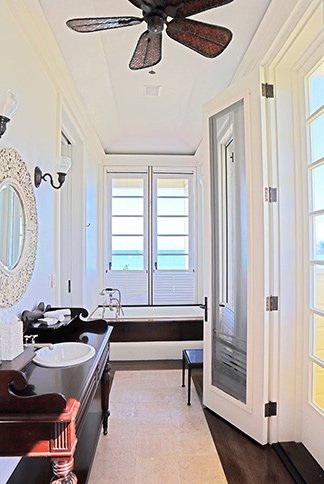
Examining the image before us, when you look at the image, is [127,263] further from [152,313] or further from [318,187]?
[318,187]

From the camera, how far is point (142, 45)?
6.82 feet

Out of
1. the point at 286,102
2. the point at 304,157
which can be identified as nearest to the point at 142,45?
the point at 286,102

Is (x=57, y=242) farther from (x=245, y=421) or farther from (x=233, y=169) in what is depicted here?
(x=245, y=421)

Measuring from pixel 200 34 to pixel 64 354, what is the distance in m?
1.89

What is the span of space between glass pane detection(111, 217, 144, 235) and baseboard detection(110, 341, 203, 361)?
1.96 metres

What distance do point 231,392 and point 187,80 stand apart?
9.80ft

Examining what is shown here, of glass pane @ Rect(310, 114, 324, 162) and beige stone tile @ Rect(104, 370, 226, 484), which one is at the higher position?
glass pane @ Rect(310, 114, 324, 162)

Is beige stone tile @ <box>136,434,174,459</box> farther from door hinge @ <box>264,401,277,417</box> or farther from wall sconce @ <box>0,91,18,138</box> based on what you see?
wall sconce @ <box>0,91,18,138</box>

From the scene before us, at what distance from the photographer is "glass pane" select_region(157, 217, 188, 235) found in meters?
5.69

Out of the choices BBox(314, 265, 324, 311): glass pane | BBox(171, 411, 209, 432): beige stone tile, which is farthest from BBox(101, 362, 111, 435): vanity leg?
BBox(314, 265, 324, 311): glass pane

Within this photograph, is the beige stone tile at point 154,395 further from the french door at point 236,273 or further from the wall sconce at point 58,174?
the wall sconce at point 58,174

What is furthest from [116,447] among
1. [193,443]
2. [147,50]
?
[147,50]

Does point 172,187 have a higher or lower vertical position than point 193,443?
higher

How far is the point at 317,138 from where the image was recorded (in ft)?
7.37
